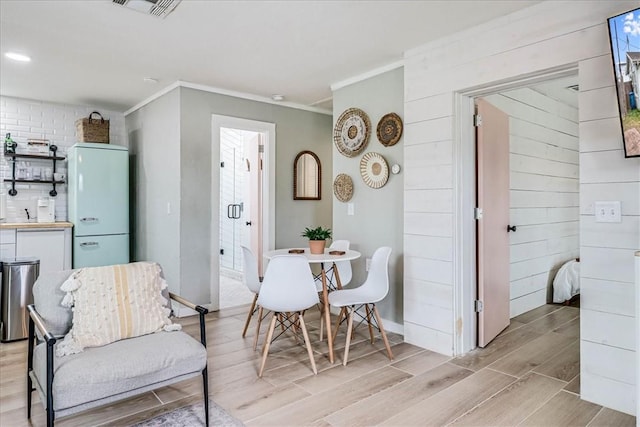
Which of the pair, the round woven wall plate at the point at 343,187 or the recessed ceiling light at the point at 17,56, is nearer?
the recessed ceiling light at the point at 17,56

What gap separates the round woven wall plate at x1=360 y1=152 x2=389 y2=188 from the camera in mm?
3740

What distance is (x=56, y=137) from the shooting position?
16.7 ft

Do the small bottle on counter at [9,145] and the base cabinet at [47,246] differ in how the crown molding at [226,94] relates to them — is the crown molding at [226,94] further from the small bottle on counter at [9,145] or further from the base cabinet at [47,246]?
the base cabinet at [47,246]

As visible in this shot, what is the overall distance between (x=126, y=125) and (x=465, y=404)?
5266 millimetres

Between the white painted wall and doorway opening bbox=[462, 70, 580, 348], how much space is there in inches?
196

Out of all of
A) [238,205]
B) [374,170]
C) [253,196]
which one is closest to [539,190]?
[374,170]

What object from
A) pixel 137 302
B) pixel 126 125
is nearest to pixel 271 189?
pixel 126 125

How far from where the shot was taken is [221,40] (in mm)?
3148

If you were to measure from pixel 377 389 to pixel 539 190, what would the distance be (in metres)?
3.13

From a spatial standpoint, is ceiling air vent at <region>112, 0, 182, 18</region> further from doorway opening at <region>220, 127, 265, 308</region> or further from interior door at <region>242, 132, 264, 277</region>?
doorway opening at <region>220, 127, 265, 308</region>

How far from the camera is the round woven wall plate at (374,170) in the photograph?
374cm

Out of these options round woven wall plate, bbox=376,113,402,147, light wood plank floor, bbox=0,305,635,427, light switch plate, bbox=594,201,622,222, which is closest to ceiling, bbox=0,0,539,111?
round woven wall plate, bbox=376,113,402,147

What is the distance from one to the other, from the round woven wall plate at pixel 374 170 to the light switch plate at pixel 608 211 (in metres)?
1.75

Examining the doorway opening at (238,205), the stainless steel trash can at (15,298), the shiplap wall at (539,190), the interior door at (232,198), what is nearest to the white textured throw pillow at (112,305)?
the stainless steel trash can at (15,298)
